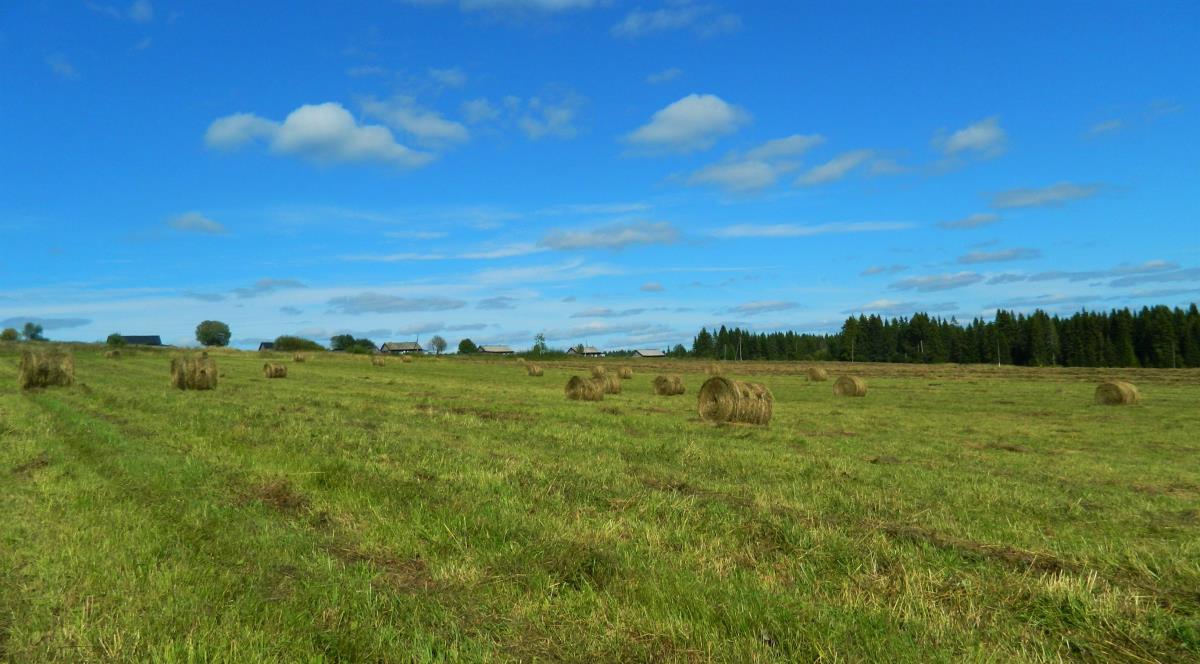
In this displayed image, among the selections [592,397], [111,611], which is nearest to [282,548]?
[111,611]

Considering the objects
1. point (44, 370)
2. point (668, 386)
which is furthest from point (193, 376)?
point (668, 386)

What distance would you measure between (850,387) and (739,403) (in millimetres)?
19233

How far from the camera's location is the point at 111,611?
530 centimetres

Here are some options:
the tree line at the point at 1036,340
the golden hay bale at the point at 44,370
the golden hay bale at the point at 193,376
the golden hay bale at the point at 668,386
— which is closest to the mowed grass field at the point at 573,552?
the golden hay bale at the point at 193,376

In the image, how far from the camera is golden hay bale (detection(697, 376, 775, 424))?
67.7 ft

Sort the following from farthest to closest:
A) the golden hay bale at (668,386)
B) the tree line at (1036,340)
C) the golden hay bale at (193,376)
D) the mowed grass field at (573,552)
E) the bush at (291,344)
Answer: the bush at (291,344), the tree line at (1036,340), the golden hay bale at (668,386), the golden hay bale at (193,376), the mowed grass field at (573,552)

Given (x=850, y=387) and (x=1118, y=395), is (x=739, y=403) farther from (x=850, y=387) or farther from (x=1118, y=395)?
(x=1118, y=395)

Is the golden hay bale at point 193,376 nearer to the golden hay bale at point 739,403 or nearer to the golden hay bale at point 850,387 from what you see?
the golden hay bale at point 739,403

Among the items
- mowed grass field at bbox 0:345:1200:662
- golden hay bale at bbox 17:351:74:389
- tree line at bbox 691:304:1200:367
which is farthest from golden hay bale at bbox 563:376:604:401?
tree line at bbox 691:304:1200:367

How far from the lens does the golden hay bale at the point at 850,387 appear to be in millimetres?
37312

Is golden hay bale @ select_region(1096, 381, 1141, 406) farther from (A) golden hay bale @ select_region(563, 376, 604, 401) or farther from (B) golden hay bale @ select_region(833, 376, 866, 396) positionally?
(A) golden hay bale @ select_region(563, 376, 604, 401)

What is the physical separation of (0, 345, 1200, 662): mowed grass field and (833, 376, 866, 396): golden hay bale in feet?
74.9

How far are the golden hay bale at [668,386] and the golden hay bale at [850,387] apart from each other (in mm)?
8724

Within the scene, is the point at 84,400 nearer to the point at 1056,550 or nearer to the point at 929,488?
the point at 929,488
